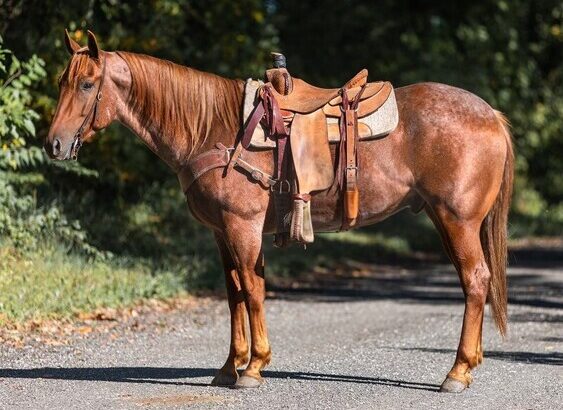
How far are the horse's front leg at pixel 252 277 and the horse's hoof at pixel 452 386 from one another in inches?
46.7

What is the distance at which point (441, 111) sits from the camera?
7.80m

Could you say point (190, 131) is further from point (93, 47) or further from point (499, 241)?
point (499, 241)

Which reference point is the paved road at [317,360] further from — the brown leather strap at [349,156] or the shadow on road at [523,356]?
the brown leather strap at [349,156]

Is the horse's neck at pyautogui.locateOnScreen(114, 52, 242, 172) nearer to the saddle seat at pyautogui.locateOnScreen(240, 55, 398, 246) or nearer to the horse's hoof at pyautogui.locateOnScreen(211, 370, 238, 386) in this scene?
the saddle seat at pyautogui.locateOnScreen(240, 55, 398, 246)

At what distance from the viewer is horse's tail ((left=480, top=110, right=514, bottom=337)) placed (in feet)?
26.4

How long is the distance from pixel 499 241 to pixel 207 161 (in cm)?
215

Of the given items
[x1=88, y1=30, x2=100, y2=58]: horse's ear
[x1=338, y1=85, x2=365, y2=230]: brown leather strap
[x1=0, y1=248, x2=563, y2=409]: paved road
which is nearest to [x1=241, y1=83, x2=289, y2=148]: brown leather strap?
[x1=338, y1=85, x2=365, y2=230]: brown leather strap

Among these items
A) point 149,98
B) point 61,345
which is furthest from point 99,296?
point 149,98

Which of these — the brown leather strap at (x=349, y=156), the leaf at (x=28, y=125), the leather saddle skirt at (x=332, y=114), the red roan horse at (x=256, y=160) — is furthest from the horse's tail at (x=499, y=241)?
the leaf at (x=28, y=125)

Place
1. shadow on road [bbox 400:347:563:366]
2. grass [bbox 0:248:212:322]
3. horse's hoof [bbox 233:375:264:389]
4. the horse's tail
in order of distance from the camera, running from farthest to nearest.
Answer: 1. grass [bbox 0:248:212:322]
2. shadow on road [bbox 400:347:563:366]
3. the horse's tail
4. horse's hoof [bbox 233:375:264:389]

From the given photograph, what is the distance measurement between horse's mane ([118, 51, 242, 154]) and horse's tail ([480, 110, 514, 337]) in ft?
6.28

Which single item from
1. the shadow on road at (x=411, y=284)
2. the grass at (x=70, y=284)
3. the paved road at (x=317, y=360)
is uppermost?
the grass at (x=70, y=284)

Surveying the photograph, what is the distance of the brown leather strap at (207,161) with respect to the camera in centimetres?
756

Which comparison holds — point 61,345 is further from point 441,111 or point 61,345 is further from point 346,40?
point 346,40
